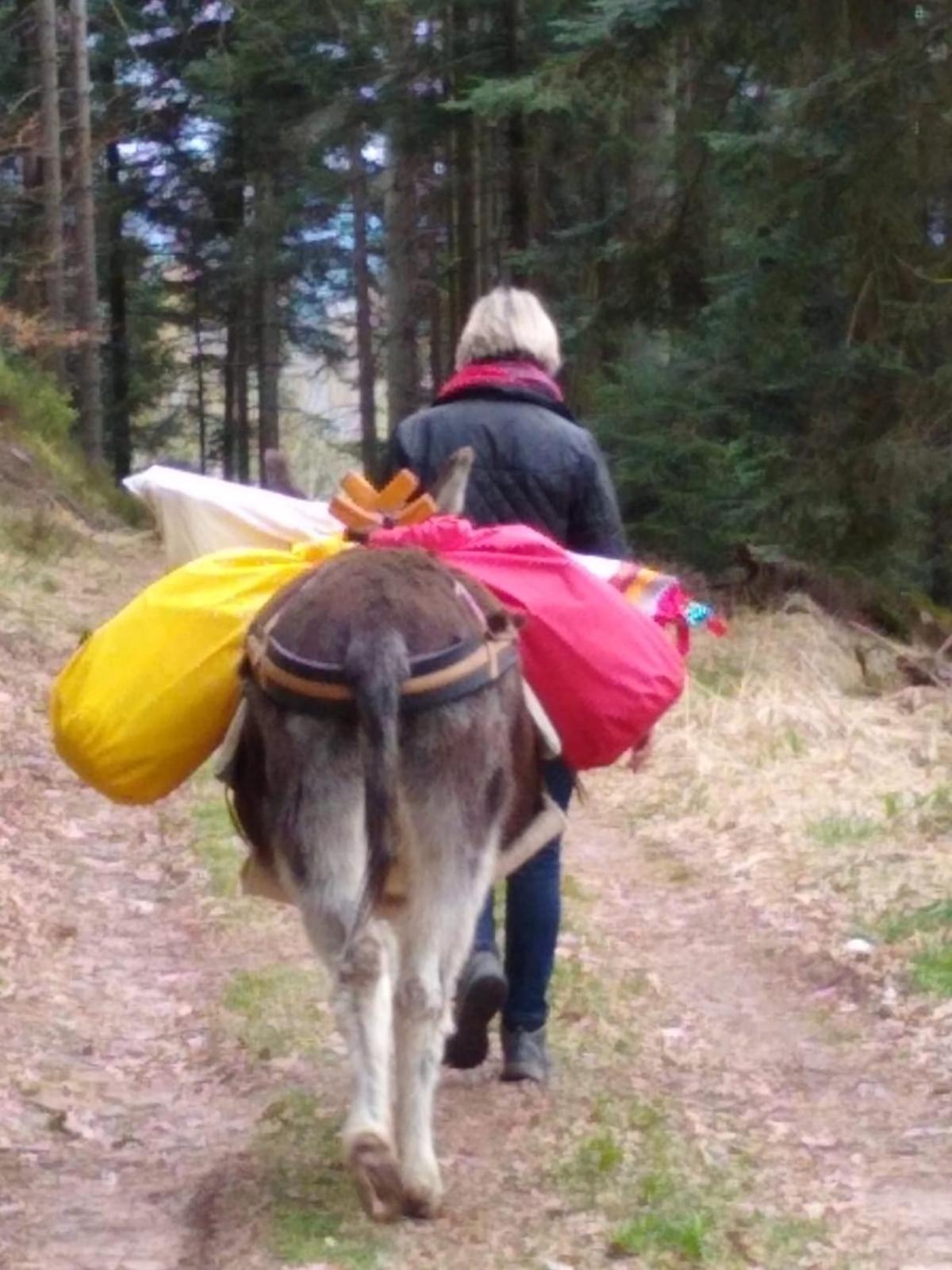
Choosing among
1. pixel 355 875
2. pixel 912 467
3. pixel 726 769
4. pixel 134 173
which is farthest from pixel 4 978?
pixel 134 173

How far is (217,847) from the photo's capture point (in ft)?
29.1

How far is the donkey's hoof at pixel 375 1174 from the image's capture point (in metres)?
4.28

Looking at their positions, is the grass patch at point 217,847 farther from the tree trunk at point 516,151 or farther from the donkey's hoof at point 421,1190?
the tree trunk at point 516,151

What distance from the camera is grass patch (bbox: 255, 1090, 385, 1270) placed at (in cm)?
438

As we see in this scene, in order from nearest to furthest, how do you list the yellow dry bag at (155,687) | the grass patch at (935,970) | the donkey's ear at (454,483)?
the yellow dry bag at (155,687)
the donkey's ear at (454,483)
the grass patch at (935,970)

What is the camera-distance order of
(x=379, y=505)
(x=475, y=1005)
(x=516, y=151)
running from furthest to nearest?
(x=516, y=151)
(x=475, y=1005)
(x=379, y=505)

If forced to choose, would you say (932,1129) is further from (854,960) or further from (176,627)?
(176,627)

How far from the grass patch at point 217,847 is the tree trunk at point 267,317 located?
1141 inches

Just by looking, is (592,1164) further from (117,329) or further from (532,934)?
(117,329)

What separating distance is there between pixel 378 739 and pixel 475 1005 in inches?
49.7

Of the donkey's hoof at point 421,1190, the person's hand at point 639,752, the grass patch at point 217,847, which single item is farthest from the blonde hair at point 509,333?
the grass patch at point 217,847

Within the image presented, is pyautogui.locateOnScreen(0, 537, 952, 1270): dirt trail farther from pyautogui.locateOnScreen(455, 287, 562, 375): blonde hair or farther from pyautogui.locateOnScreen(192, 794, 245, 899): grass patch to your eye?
pyautogui.locateOnScreen(455, 287, 562, 375): blonde hair

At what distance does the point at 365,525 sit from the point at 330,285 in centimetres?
3929

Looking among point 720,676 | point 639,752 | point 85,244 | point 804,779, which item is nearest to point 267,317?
point 85,244
